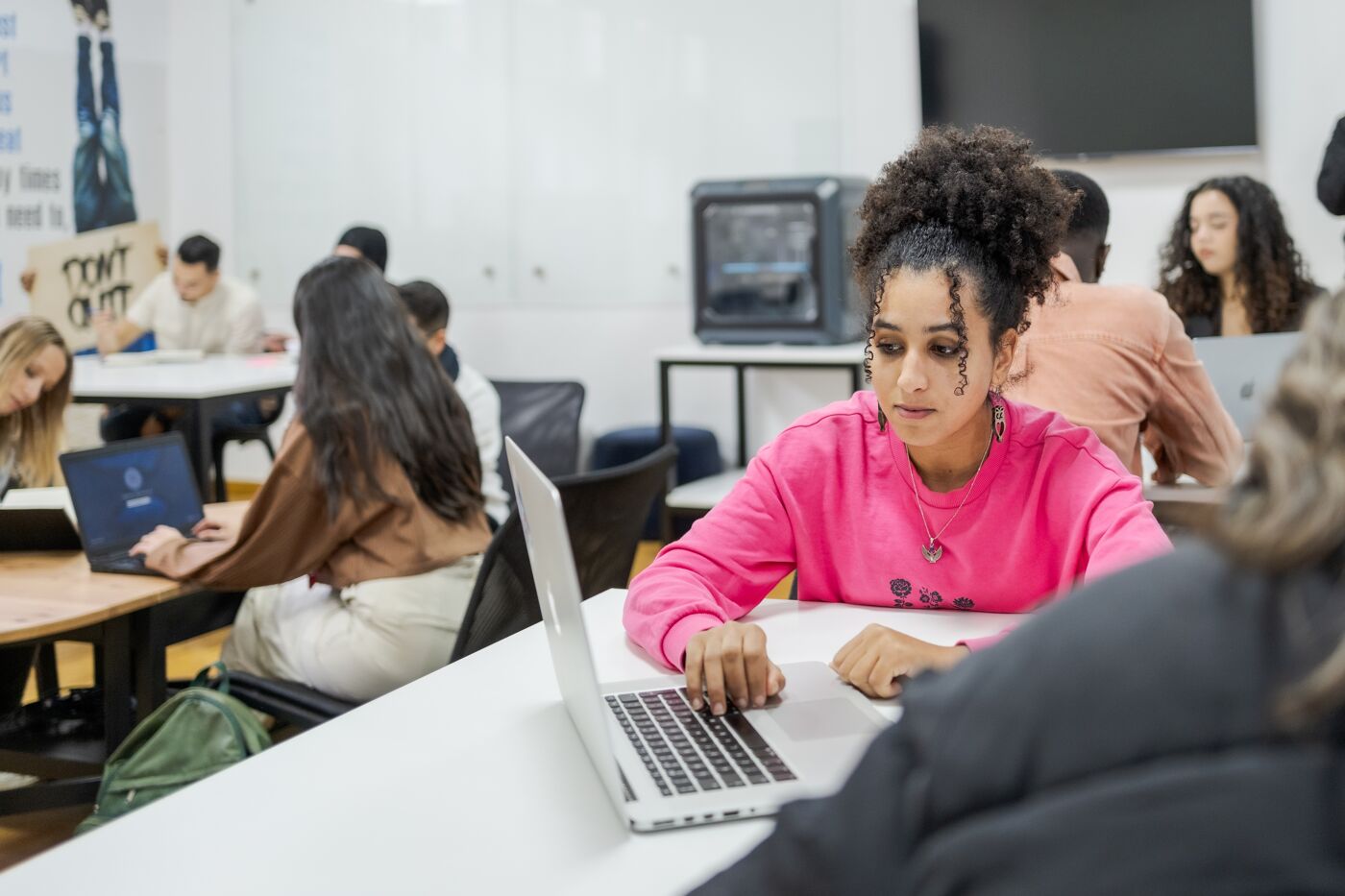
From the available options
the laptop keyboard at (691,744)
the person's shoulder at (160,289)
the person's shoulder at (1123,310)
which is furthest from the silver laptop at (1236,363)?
the person's shoulder at (160,289)

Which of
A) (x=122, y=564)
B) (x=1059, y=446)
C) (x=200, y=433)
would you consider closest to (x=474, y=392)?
(x=200, y=433)

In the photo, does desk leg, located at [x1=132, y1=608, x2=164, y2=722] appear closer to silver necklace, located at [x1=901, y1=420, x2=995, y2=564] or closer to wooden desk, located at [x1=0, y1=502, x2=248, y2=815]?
wooden desk, located at [x1=0, y1=502, x2=248, y2=815]

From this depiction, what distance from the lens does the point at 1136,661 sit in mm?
488

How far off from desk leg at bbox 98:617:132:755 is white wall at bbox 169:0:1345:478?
348 centimetres

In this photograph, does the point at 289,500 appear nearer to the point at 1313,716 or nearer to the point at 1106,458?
the point at 1106,458

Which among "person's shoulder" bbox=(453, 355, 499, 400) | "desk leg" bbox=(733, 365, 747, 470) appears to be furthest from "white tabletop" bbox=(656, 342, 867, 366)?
"person's shoulder" bbox=(453, 355, 499, 400)

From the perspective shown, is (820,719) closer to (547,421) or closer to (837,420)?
(837,420)

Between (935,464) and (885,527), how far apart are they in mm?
100

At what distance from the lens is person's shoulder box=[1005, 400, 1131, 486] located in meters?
1.52

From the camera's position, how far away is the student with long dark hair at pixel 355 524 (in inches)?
92.1

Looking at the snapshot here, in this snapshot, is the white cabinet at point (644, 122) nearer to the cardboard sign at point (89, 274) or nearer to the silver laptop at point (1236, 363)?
the cardboard sign at point (89, 274)

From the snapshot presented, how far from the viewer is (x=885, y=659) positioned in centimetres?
126

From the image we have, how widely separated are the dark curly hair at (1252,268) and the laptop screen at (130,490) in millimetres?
2838

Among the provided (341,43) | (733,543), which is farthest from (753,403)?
(733,543)
